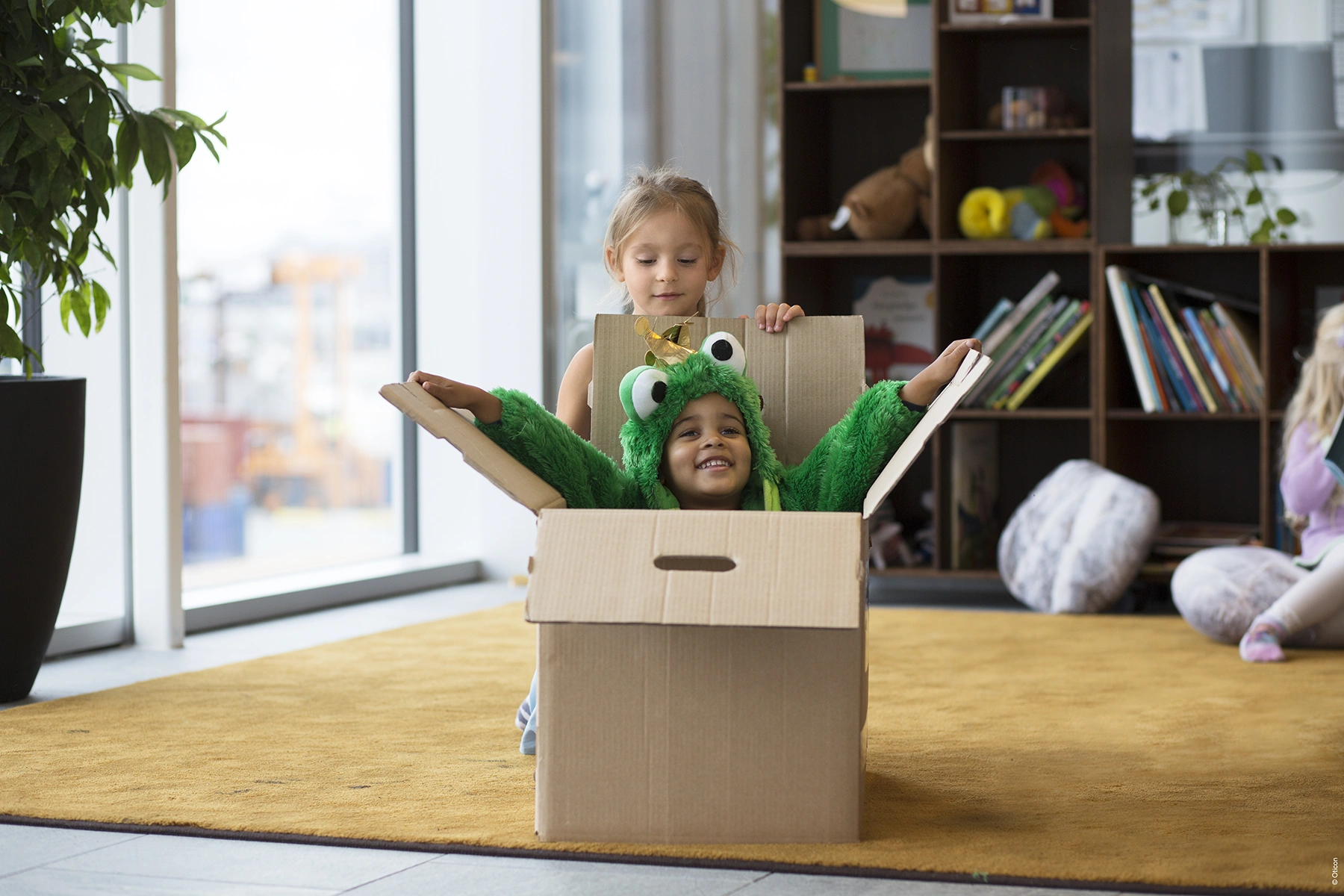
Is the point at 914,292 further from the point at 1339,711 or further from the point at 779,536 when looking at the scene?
the point at 779,536

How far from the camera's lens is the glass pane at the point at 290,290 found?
344cm

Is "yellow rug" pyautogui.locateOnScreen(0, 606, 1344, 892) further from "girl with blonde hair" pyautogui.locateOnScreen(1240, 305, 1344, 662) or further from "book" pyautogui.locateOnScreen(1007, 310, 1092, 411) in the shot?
"book" pyautogui.locateOnScreen(1007, 310, 1092, 411)

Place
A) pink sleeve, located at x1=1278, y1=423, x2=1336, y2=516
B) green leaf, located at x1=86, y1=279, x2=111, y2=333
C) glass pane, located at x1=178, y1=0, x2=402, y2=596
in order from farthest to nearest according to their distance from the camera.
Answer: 1. glass pane, located at x1=178, y1=0, x2=402, y2=596
2. pink sleeve, located at x1=1278, y1=423, x2=1336, y2=516
3. green leaf, located at x1=86, y1=279, x2=111, y2=333

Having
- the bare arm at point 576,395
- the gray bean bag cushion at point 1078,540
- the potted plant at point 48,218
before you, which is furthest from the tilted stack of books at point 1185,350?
the potted plant at point 48,218

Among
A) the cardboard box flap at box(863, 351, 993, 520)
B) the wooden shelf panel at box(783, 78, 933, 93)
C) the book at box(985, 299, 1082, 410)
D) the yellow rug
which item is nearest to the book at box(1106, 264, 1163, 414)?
the book at box(985, 299, 1082, 410)

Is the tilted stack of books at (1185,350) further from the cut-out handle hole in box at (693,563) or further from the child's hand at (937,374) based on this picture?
the cut-out handle hole in box at (693,563)

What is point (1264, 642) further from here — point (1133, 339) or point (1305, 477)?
point (1133, 339)

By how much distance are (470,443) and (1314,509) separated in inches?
79.0

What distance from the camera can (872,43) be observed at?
3.52 meters

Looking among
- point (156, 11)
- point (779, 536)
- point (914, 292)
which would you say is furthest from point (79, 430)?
point (914, 292)

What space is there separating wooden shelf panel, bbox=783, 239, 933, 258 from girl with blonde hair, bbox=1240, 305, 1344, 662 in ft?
2.79

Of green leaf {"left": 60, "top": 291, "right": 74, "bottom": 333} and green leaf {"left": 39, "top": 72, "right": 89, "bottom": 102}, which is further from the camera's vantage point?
green leaf {"left": 60, "top": 291, "right": 74, "bottom": 333}

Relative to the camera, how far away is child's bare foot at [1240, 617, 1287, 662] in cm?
256

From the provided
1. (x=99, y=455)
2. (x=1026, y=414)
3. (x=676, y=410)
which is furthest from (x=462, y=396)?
(x=1026, y=414)
